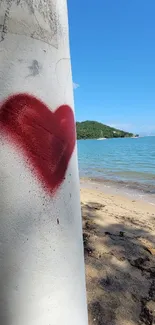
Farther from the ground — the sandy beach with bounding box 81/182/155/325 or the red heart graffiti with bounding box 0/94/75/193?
the red heart graffiti with bounding box 0/94/75/193

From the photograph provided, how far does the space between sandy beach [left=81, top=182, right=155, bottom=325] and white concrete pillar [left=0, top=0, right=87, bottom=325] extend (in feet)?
3.46

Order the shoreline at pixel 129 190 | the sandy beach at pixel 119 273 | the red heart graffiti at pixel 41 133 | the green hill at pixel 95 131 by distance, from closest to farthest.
Answer: the red heart graffiti at pixel 41 133
the sandy beach at pixel 119 273
the shoreline at pixel 129 190
the green hill at pixel 95 131

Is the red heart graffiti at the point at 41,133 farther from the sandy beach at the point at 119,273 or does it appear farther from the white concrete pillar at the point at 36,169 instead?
the sandy beach at the point at 119,273

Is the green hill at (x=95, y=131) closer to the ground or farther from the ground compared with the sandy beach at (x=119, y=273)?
farther from the ground

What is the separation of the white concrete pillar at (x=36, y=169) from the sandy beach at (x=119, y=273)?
1.06 meters

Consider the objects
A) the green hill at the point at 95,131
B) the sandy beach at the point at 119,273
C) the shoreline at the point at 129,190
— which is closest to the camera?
the sandy beach at the point at 119,273

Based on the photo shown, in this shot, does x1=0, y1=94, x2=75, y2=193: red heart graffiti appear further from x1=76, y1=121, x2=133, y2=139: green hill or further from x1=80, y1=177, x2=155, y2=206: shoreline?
x1=76, y1=121, x2=133, y2=139: green hill

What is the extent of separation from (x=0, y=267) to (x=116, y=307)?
4.92 ft

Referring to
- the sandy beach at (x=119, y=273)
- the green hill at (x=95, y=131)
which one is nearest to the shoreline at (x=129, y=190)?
the sandy beach at (x=119, y=273)

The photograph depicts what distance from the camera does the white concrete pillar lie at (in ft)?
3.21

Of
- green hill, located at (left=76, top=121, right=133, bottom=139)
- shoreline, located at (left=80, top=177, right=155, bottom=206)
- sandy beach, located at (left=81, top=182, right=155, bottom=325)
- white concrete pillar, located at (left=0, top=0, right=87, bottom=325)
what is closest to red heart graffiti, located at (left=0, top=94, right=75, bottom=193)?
white concrete pillar, located at (left=0, top=0, right=87, bottom=325)

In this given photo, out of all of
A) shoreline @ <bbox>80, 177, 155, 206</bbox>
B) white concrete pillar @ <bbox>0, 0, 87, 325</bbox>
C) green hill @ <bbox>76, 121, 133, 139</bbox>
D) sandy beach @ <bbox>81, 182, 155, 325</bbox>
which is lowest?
shoreline @ <bbox>80, 177, 155, 206</bbox>

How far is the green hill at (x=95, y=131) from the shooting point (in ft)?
433

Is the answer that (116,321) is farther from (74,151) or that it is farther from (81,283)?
(74,151)
